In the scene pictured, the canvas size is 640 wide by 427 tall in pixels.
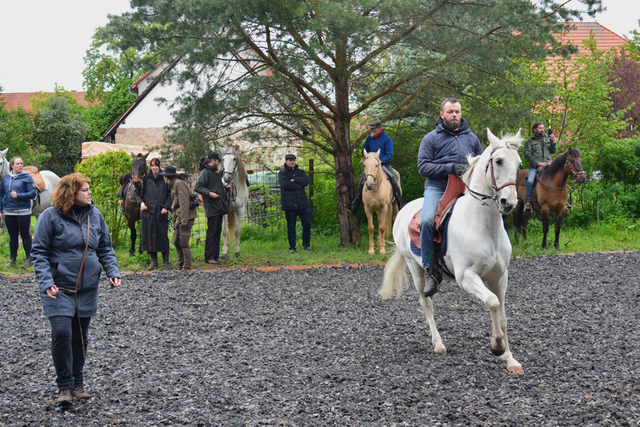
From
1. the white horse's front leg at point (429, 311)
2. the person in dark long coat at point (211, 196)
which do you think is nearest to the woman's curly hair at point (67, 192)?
the white horse's front leg at point (429, 311)

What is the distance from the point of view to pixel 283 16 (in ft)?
31.3

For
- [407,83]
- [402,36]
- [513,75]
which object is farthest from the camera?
[513,75]

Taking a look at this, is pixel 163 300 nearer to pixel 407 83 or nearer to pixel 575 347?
pixel 575 347

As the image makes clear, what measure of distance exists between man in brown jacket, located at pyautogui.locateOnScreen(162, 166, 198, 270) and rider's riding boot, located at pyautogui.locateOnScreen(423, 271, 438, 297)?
5.93 metres

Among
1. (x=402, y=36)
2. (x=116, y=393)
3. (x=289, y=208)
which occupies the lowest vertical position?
(x=116, y=393)

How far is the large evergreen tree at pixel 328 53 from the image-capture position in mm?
9398

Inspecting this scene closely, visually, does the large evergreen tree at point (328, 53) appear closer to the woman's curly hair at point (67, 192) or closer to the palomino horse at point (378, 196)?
the palomino horse at point (378, 196)

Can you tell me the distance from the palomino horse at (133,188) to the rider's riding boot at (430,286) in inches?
273

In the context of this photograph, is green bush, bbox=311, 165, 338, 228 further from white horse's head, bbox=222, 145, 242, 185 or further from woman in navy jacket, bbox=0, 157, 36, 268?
woman in navy jacket, bbox=0, 157, 36, 268

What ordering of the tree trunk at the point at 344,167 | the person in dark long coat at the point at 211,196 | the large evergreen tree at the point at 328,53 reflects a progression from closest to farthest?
the large evergreen tree at the point at 328,53, the person in dark long coat at the point at 211,196, the tree trunk at the point at 344,167

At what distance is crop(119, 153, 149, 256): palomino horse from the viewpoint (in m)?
11.2

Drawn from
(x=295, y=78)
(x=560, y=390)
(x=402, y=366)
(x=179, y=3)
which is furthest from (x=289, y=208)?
(x=560, y=390)

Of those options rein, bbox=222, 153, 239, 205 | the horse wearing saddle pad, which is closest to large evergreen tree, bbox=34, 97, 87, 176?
rein, bbox=222, 153, 239, 205

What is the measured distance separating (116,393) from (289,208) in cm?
824
